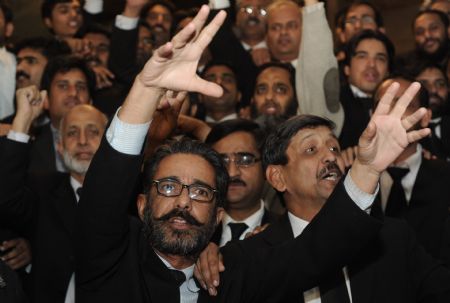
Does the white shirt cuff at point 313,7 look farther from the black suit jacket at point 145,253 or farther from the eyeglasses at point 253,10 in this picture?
the eyeglasses at point 253,10

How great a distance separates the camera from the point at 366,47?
543 cm

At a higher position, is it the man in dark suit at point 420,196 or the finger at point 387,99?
the finger at point 387,99

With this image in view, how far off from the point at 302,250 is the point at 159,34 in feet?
13.4

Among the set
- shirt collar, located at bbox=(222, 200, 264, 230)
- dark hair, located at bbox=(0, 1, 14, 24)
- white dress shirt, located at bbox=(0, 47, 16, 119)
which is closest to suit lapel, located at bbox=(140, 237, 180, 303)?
shirt collar, located at bbox=(222, 200, 264, 230)

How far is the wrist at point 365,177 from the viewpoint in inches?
108

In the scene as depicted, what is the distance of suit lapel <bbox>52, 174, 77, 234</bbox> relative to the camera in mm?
3959

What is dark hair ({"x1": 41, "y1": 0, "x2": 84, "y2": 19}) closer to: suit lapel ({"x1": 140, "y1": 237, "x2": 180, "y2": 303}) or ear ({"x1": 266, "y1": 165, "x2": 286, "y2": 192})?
ear ({"x1": 266, "y1": 165, "x2": 286, "y2": 192})

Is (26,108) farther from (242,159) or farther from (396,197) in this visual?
(396,197)

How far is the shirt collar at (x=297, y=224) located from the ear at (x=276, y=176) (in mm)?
170

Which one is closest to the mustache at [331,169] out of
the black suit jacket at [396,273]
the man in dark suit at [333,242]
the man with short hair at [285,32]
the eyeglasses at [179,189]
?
the man in dark suit at [333,242]

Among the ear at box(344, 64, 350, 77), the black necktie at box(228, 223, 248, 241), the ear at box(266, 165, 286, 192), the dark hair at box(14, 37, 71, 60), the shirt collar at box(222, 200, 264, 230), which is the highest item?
the dark hair at box(14, 37, 71, 60)

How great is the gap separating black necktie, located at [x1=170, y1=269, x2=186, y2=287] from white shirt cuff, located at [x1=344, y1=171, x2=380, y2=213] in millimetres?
665

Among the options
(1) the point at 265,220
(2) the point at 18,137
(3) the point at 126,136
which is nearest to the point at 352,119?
(1) the point at 265,220

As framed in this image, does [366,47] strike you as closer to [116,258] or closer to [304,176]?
[304,176]
